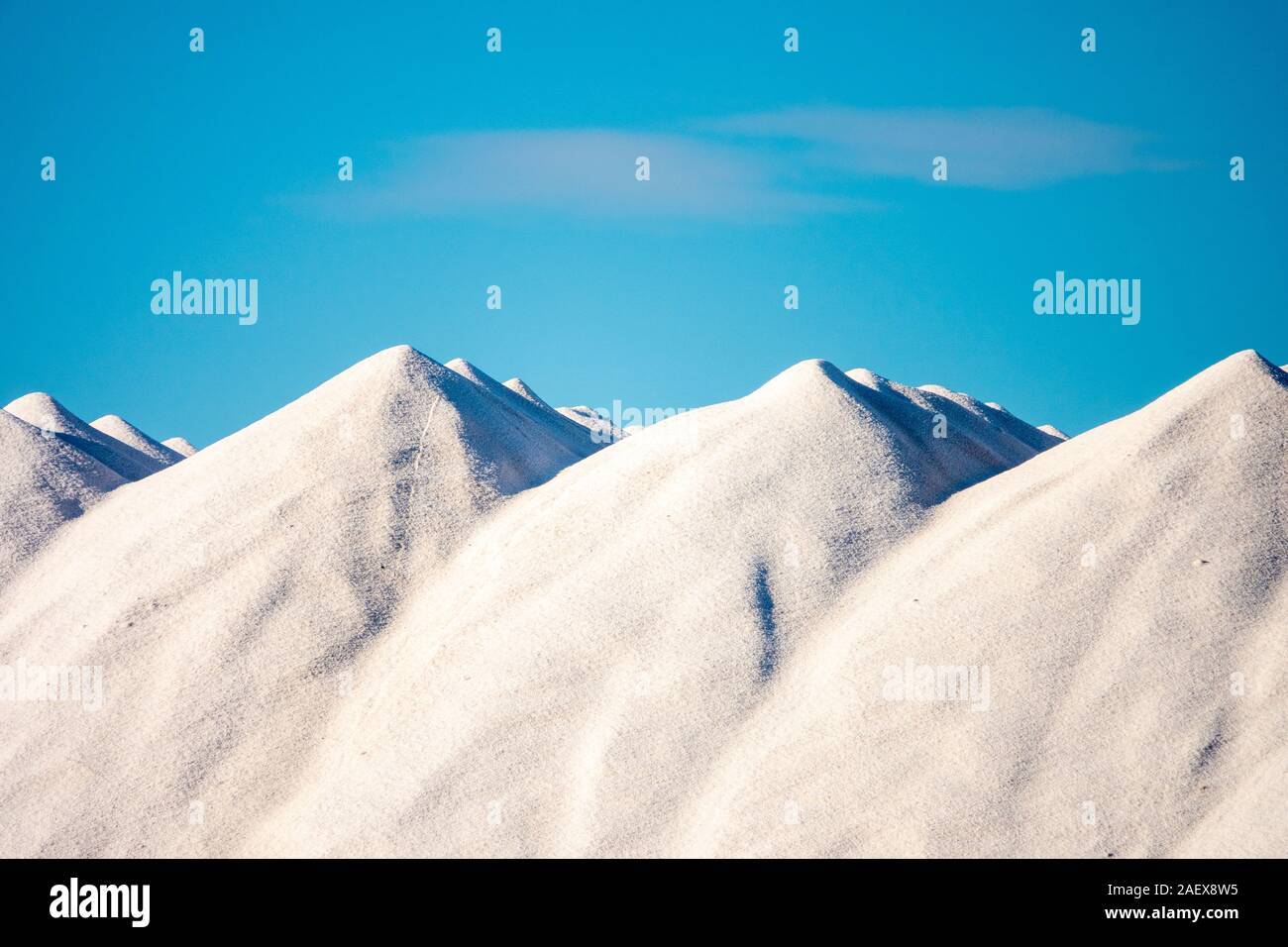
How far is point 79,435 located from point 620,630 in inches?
466

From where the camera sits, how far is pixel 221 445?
17031 mm

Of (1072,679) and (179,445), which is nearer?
(1072,679)

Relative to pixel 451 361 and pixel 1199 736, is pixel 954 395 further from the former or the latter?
pixel 1199 736

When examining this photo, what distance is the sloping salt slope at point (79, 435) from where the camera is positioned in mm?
18953

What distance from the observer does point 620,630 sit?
1223 centimetres

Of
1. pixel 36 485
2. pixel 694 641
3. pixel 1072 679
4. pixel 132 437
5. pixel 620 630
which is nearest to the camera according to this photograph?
pixel 1072 679

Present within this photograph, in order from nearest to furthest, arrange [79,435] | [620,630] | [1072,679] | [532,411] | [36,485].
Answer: [1072,679]
[620,630]
[36,485]
[79,435]
[532,411]

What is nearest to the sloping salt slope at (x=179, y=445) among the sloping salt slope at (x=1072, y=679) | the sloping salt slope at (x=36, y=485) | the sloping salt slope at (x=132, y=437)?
the sloping salt slope at (x=132, y=437)

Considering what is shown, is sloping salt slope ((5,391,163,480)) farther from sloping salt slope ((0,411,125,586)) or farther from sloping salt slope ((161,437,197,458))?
sloping salt slope ((161,437,197,458))

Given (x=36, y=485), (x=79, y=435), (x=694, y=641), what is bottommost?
(x=694, y=641)

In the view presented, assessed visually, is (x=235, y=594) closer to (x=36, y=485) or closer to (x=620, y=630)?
(x=620, y=630)

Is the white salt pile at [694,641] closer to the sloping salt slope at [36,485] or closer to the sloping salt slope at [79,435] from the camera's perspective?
the sloping salt slope at [36,485]

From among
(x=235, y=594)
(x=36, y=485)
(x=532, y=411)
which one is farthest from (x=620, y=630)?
(x=36, y=485)

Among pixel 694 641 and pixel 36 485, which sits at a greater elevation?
pixel 36 485
